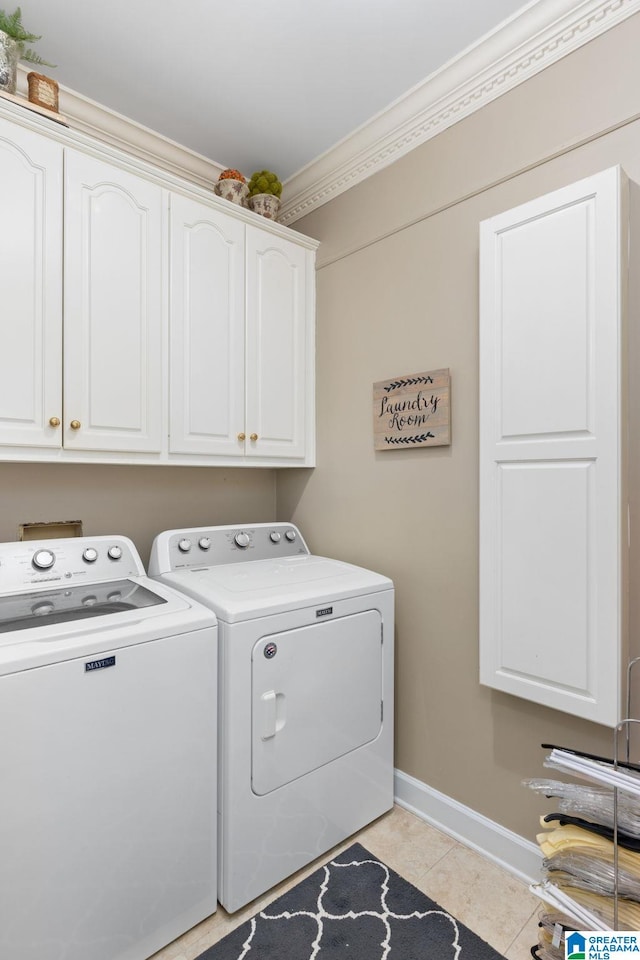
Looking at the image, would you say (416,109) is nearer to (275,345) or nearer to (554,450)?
(275,345)

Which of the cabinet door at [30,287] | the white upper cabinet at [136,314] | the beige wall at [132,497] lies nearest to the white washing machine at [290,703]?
the beige wall at [132,497]

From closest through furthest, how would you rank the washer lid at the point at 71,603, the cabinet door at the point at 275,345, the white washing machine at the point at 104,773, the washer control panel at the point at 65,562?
the white washing machine at the point at 104,773
the washer lid at the point at 71,603
the washer control panel at the point at 65,562
the cabinet door at the point at 275,345

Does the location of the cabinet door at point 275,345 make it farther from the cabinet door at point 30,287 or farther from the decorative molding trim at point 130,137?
the cabinet door at point 30,287

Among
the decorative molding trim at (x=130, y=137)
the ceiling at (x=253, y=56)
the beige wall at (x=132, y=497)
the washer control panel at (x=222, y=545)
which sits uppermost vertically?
the ceiling at (x=253, y=56)

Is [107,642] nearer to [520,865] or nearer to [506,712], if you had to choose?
[506,712]

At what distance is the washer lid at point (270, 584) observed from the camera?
1.54 m

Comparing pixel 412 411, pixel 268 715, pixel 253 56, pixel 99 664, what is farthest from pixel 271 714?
pixel 253 56

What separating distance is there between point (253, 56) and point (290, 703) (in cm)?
217

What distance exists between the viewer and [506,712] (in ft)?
5.62

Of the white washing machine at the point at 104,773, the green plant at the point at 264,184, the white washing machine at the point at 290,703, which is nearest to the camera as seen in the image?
the white washing machine at the point at 104,773

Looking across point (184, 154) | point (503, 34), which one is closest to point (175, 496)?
point (184, 154)

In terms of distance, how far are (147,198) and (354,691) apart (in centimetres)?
190

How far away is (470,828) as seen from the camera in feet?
5.90

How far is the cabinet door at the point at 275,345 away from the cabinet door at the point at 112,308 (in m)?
0.42
